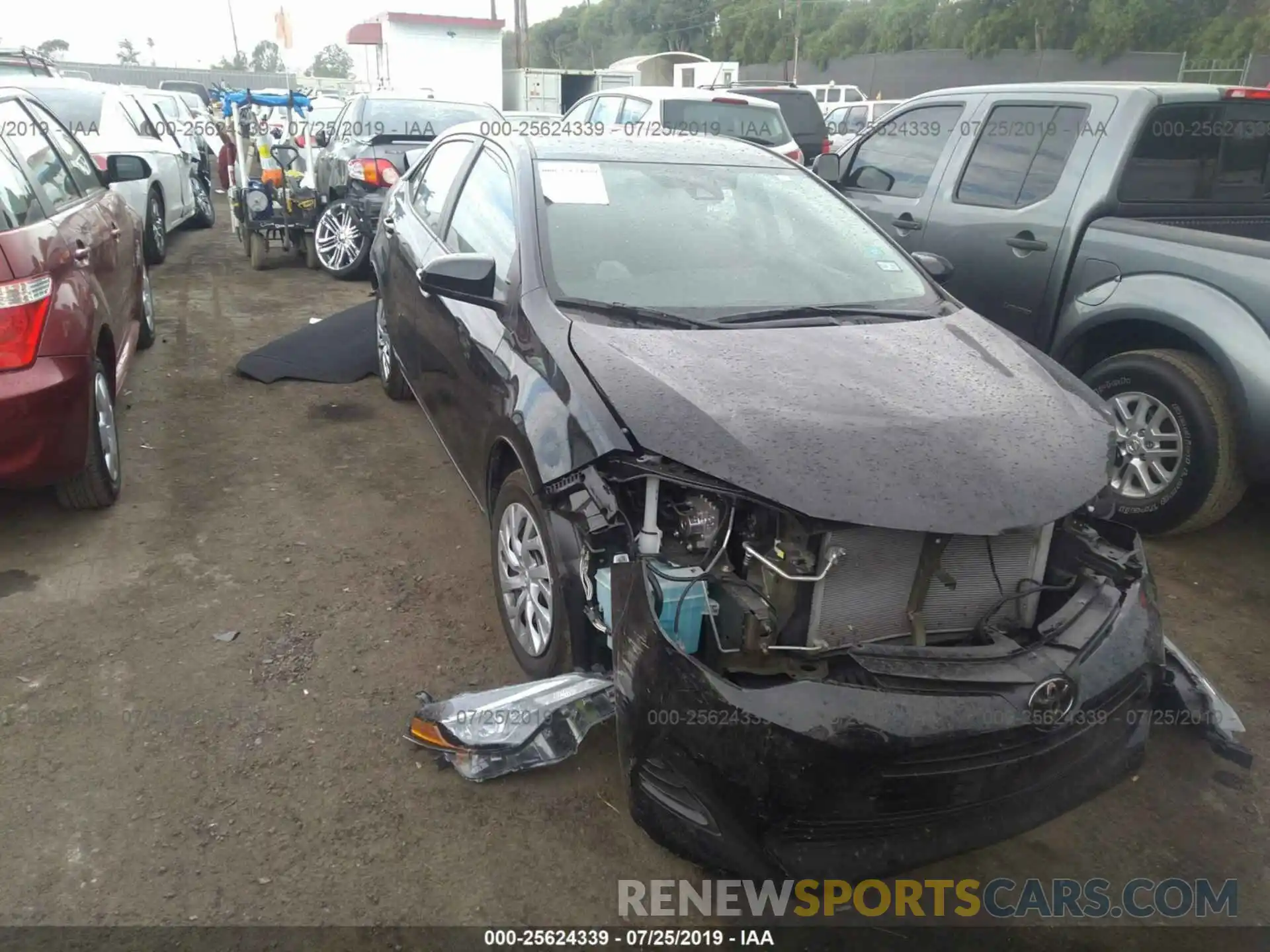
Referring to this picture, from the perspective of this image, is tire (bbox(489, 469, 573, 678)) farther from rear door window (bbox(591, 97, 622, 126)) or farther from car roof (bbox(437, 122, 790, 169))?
rear door window (bbox(591, 97, 622, 126))

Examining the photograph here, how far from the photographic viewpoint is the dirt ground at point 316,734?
7.69ft

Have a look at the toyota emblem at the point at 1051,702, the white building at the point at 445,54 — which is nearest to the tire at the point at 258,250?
the toyota emblem at the point at 1051,702

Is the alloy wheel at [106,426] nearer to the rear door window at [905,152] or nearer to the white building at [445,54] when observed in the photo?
the rear door window at [905,152]

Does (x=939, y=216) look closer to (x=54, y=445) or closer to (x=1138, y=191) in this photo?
(x=1138, y=191)

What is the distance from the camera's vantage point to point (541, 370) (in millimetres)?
2828

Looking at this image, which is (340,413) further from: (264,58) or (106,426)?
(264,58)

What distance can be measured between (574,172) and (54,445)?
2221mm

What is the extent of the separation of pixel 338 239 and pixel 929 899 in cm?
803

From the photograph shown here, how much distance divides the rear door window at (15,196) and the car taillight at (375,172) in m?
4.43

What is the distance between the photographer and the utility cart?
8844 mm

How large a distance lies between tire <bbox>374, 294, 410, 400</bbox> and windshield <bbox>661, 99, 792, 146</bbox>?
4.86 m

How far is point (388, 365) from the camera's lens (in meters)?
5.57

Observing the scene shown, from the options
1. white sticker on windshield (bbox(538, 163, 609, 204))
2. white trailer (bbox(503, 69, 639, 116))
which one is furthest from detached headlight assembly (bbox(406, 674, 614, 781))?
white trailer (bbox(503, 69, 639, 116))

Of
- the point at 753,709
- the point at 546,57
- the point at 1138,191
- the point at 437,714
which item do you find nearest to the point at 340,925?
the point at 437,714
